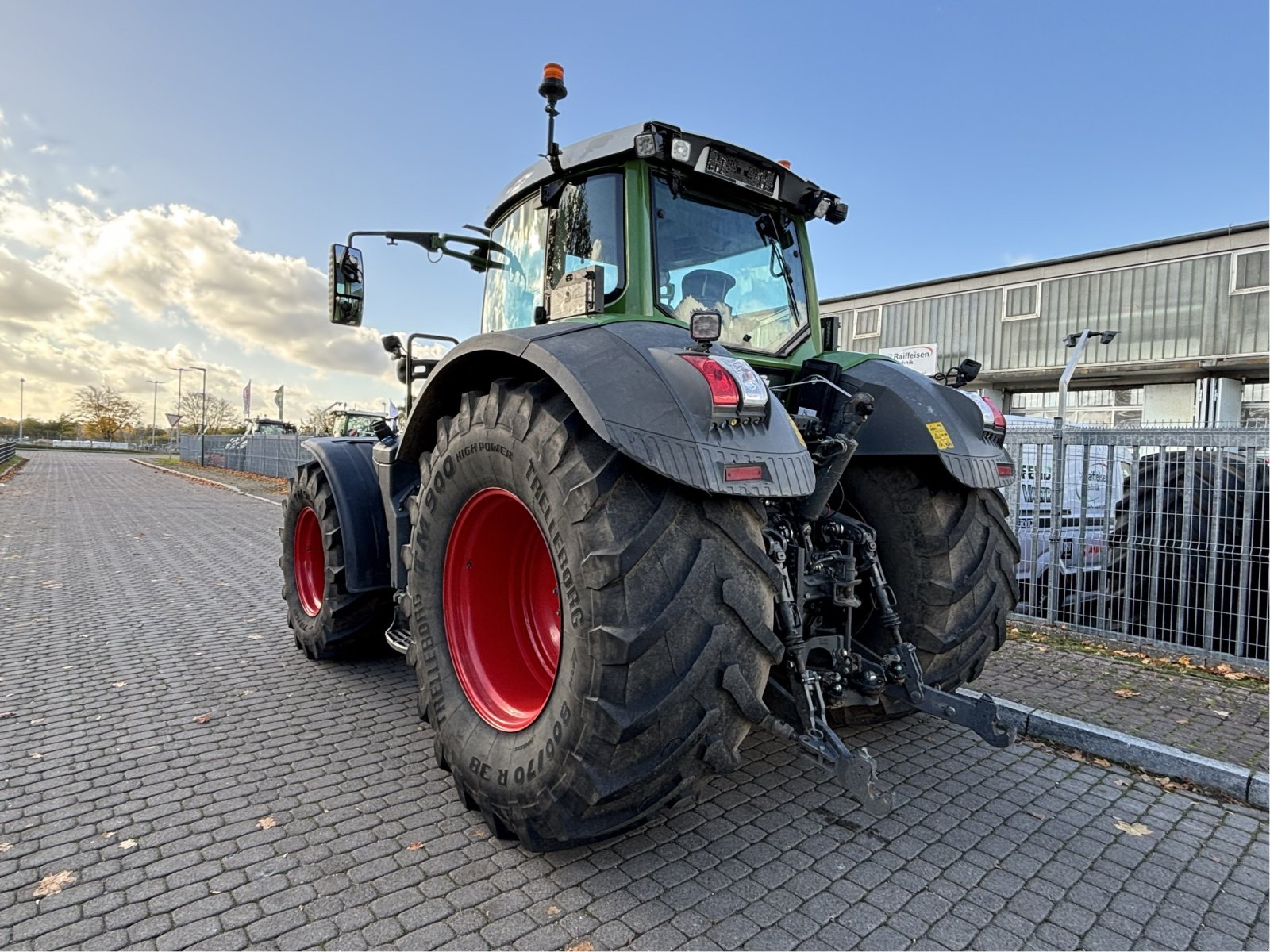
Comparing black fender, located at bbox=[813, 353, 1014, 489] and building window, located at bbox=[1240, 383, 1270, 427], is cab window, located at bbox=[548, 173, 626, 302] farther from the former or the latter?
building window, located at bbox=[1240, 383, 1270, 427]

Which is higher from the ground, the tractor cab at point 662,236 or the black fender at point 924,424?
the tractor cab at point 662,236

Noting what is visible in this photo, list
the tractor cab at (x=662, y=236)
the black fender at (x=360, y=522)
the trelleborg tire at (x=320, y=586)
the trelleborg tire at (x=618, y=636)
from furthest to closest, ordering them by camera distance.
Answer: the trelleborg tire at (x=320, y=586) → the black fender at (x=360, y=522) → the tractor cab at (x=662, y=236) → the trelleborg tire at (x=618, y=636)

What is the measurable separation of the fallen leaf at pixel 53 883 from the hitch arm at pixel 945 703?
296 centimetres

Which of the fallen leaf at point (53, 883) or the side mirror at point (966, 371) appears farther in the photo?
the side mirror at point (966, 371)

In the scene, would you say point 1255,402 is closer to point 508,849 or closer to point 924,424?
point 924,424

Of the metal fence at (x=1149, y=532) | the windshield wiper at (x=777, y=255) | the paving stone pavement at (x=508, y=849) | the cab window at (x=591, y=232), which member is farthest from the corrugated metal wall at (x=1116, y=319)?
the cab window at (x=591, y=232)

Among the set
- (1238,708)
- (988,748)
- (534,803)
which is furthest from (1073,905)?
(1238,708)

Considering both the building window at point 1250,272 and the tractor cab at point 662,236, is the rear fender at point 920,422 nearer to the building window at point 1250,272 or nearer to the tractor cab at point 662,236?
the tractor cab at point 662,236

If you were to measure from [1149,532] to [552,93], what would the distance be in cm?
547

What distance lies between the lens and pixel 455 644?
2.92 meters

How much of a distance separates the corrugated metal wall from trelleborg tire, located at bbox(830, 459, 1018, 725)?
1895 centimetres

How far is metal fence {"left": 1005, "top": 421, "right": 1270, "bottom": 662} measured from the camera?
5082mm

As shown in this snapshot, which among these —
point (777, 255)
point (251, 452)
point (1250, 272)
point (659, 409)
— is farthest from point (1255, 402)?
point (251, 452)

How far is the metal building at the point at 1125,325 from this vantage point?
689 inches
